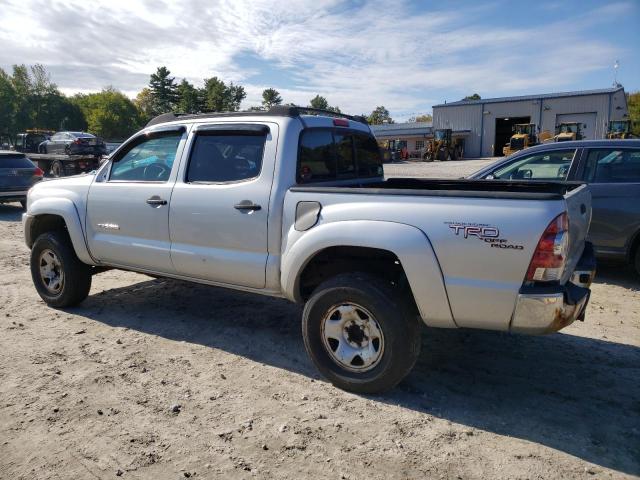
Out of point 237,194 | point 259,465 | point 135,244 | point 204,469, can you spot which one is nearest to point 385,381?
point 259,465

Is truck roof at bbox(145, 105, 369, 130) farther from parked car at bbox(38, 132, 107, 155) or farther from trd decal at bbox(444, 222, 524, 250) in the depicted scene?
parked car at bbox(38, 132, 107, 155)

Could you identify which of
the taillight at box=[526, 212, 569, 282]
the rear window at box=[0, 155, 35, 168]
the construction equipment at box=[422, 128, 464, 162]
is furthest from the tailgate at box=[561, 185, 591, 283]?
the construction equipment at box=[422, 128, 464, 162]

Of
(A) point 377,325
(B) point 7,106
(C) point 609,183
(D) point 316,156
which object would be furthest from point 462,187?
(B) point 7,106

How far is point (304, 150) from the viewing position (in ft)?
13.3

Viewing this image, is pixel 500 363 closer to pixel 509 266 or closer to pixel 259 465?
pixel 509 266

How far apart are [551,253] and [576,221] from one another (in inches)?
23.2

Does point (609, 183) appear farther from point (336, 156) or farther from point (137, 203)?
point (137, 203)

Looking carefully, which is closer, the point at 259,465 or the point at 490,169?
the point at 259,465

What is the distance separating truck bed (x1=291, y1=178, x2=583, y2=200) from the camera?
2969 mm

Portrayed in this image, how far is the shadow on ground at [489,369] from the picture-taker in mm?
3105

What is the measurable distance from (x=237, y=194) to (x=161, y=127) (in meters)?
1.31

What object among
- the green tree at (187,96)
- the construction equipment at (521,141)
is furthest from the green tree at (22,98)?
the construction equipment at (521,141)

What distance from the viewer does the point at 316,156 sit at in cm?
421

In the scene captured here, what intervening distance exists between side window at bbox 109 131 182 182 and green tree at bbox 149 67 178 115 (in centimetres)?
10135
